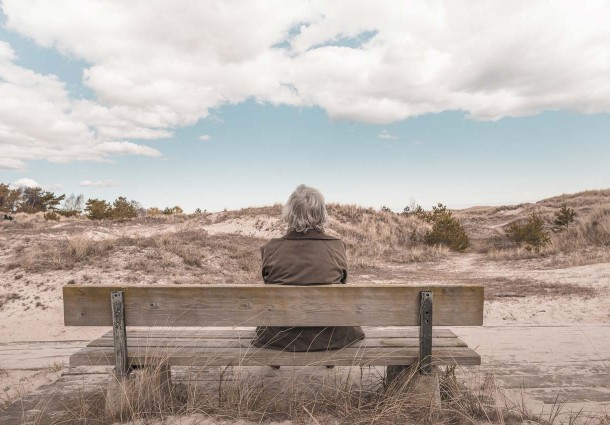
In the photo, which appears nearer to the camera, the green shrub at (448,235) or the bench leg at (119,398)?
the bench leg at (119,398)

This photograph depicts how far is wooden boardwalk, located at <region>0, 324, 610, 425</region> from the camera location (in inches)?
133

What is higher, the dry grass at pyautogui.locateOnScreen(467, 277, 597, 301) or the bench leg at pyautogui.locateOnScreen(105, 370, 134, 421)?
the bench leg at pyautogui.locateOnScreen(105, 370, 134, 421)

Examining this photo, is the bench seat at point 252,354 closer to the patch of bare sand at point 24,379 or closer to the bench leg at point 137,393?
the bench leg at point 137,393

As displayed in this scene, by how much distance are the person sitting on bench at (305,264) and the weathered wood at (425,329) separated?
0.49 metres

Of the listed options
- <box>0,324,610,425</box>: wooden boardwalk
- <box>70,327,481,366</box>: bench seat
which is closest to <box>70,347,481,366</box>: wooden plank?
<box>70,327,481,366</box>: bench seat

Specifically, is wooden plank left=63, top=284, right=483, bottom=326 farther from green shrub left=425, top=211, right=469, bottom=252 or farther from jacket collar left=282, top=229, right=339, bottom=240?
green shrub left=425, top=211, right=469, bottom=252

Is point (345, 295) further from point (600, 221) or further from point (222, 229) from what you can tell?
point (222, 229)

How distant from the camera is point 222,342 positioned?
325cm

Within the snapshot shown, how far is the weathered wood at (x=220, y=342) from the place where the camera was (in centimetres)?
305

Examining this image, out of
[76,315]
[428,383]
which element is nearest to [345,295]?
[428,383]

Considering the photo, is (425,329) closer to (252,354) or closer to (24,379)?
(252,354)

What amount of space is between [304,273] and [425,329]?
0.93 meters

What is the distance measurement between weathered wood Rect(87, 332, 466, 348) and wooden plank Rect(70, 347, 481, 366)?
0.08 m

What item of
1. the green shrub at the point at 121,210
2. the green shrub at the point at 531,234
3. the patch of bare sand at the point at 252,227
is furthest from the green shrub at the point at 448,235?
the green shrub at the point at 121,210
